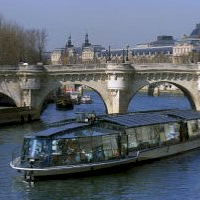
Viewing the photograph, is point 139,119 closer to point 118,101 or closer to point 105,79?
point 118,101

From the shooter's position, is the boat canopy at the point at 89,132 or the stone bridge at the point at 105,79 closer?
the boat canopy at the point at 89,132

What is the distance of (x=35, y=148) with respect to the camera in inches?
976

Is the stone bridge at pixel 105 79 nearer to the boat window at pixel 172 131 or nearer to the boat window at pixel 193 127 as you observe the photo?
the boat window at pixel 193 127

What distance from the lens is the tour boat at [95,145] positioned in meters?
24.6

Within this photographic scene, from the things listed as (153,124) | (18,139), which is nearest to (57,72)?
(18,139)

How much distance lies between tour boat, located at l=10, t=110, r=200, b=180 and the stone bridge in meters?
15.1

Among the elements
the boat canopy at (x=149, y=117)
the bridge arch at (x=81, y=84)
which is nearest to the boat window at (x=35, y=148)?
the boat canopy at (x=149, y=117)

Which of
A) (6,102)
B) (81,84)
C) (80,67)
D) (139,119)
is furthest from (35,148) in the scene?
(6,102)

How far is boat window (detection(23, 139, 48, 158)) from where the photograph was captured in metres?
24.7

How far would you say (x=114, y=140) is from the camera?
1046 inches

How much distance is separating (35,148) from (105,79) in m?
23.1

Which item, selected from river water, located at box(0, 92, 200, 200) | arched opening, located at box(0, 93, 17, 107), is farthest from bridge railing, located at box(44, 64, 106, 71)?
river water, located at box(0, 92, 200, 200)

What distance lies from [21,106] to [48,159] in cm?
2462

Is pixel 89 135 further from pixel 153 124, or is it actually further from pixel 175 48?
pixel 175 48
